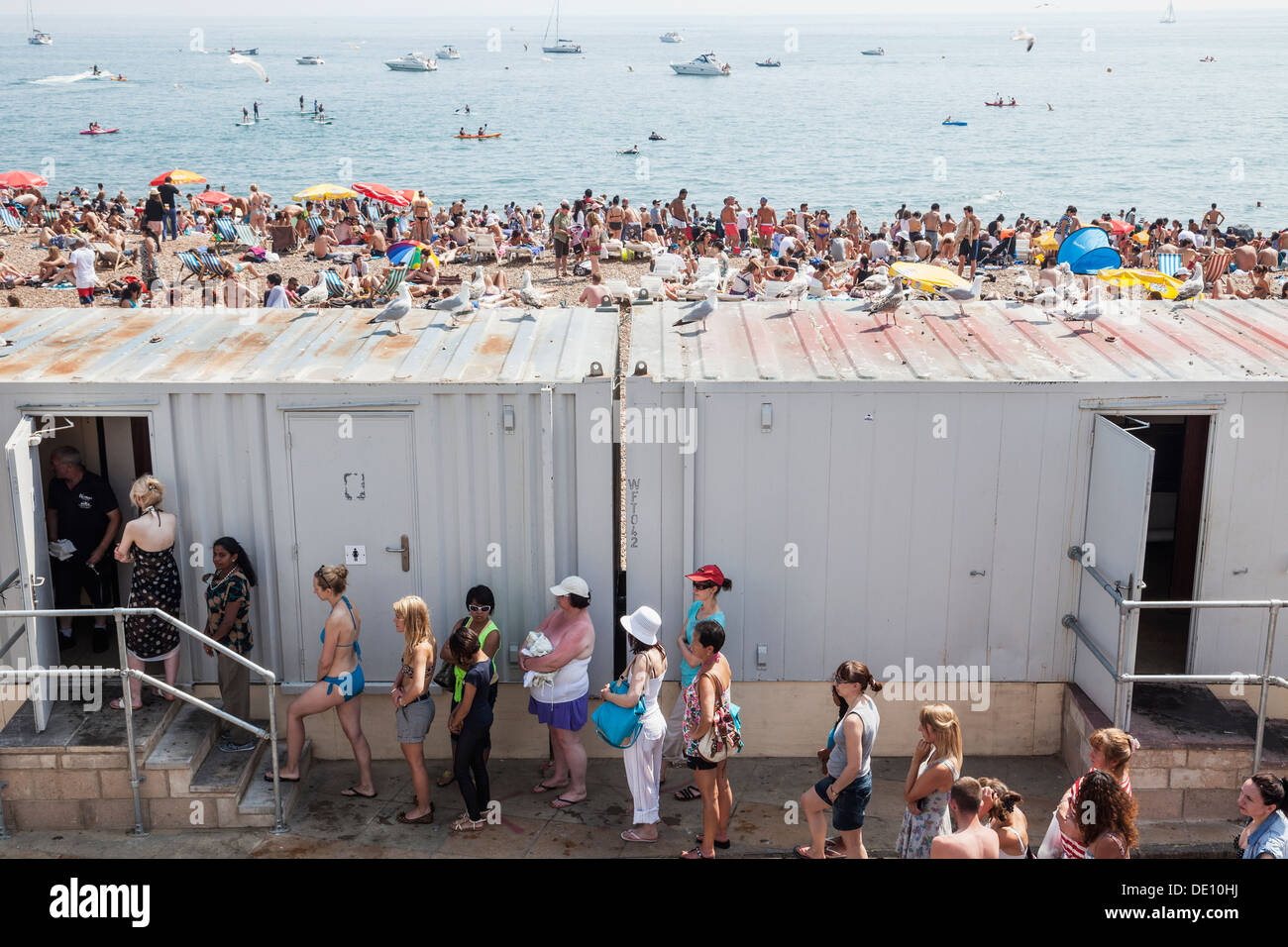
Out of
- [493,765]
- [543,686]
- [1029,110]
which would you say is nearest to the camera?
[543,686]

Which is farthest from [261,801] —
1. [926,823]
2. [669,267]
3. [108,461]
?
[669,267]

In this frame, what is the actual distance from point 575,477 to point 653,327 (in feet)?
5.80

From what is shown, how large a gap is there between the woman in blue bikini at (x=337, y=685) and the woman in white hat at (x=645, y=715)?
5.66ft

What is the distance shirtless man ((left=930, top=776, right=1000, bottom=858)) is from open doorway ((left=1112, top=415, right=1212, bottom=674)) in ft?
12.0

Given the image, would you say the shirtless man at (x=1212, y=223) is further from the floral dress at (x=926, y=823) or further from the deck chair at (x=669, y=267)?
the floral dress at (x=926, y=823)

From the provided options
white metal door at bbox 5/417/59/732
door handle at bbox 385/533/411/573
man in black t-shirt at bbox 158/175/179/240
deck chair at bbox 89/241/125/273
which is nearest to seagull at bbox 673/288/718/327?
door handle at bbox 385/533/411/573

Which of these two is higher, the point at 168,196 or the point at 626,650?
the point at 168,196

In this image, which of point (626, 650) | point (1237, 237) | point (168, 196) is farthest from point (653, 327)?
point (1237, 237)

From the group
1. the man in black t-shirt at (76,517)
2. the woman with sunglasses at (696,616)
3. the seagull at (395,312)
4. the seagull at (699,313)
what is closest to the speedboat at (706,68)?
the seagull at (699,313)

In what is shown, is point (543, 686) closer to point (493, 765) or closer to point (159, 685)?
point (493, 765)

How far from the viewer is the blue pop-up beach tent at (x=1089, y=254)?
65.6 feet

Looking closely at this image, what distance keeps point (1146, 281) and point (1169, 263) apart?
17.9 feet

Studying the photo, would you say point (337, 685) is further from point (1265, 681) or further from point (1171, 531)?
point (1171, 531)

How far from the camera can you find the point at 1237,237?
29.9 meters
